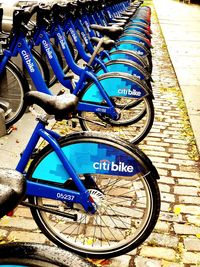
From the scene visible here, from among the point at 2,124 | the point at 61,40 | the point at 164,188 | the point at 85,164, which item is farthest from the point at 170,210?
the point at 61,40

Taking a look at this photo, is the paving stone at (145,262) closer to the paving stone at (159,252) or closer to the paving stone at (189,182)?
the paving stone at (159,252)

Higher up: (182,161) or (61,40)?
(61,40)

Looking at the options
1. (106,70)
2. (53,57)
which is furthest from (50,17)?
(106,70)

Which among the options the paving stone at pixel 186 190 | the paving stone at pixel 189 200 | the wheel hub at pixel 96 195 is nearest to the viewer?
the wheel hub at pixel 96 195

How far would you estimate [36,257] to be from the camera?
162cm

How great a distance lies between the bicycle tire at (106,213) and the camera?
302 centimetres

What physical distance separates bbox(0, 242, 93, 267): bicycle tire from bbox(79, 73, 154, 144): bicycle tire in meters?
3.47

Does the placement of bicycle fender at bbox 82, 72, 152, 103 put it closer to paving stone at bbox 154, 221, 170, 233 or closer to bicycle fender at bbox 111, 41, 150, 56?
paving stone at bbox 154, 221, 170, 233

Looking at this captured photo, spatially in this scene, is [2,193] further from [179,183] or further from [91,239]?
[179,183]

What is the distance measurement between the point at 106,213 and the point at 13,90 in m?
2.57

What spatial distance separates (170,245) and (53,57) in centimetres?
311

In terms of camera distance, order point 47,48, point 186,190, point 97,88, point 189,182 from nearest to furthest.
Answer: point 186,190, point 189,182, point 97,88, point 47,48

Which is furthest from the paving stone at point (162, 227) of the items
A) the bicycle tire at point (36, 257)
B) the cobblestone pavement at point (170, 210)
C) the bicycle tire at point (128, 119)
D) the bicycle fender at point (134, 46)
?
the bicycle fender at point (134, 46)

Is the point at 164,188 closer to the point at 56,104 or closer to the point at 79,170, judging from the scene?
the point at 79,170
